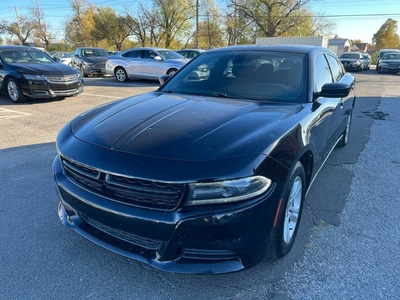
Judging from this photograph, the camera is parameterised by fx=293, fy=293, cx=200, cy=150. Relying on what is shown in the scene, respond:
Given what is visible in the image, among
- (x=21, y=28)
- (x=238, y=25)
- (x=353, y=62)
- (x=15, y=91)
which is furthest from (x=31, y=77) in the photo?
(x=21, y=28)

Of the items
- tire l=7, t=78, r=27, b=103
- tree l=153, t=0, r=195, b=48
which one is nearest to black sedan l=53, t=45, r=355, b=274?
tire l=7, t=78, r=27, b=103

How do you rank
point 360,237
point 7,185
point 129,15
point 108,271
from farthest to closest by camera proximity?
point 129,15, point 7,185, point 360,237, point 108,271

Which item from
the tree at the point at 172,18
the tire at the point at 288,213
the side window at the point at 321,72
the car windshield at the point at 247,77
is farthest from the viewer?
the tree at the point at 172,18

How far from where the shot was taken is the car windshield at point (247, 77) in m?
2.82

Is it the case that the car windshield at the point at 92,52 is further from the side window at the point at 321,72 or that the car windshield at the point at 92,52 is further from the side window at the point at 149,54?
the side window at the point at 321,72

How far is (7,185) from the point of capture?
3459 mm

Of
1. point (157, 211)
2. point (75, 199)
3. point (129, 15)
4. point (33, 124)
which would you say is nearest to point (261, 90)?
point (157, 211)

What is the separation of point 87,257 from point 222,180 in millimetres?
1362

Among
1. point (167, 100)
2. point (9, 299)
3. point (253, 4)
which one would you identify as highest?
point (253, 4)

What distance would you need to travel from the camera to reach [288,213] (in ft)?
7.20

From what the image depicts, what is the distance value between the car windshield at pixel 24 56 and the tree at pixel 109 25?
137 ft

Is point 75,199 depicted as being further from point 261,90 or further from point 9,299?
point 261,90

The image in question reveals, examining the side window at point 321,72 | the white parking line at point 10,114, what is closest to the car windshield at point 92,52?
the white parking line at point 10,114

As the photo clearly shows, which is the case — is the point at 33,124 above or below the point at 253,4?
below
